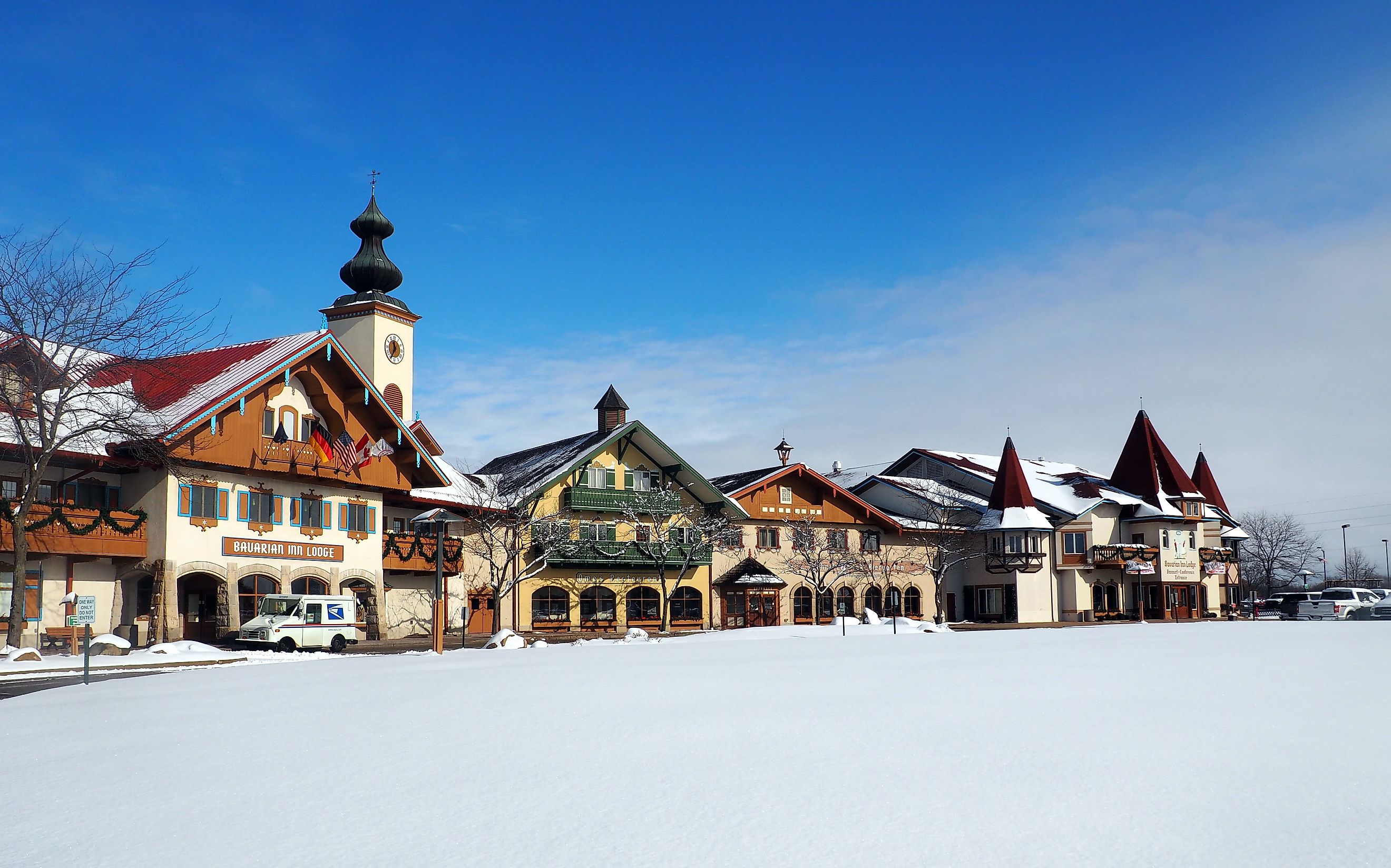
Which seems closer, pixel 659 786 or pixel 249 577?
pixel 659 786

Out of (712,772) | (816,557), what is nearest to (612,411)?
(816,557)

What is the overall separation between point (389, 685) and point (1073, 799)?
12740 millimetres

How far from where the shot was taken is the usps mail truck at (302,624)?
3444 cm

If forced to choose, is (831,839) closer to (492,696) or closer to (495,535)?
(492,696)

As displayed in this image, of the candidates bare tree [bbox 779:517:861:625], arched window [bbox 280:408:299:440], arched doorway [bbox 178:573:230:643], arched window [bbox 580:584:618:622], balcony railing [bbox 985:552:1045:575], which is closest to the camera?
arched doorway [bbox 178:573:230:643]

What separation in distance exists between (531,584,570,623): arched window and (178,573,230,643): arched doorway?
16.5m

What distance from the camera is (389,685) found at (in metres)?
18.7

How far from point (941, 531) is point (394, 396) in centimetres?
3108

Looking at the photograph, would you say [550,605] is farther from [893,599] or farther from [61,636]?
[61,636]

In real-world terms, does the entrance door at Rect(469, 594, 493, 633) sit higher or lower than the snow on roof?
lower

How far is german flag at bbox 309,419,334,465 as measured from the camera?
41.4m

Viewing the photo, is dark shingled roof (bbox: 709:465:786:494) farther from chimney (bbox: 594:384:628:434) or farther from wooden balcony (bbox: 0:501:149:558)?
wooden balcony (bbox: 0:501:149:558)

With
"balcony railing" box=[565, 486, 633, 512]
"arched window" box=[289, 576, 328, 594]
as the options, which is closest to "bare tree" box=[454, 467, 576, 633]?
"balcony railing" box=[565, 486, 633, 512]

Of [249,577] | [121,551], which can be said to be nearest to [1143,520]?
[249,577]
